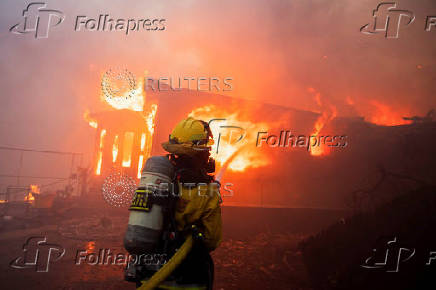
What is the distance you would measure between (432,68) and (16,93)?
1630 inches

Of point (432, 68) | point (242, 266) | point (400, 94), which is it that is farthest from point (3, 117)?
point (432, 68)

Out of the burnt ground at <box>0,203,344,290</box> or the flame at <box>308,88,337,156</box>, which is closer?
the burnt ground at <box>0,203,344,290</box>

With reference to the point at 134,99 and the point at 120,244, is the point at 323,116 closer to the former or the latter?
the point at 134,99

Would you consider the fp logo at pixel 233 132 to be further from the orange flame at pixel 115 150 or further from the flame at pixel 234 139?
the orange flame at pixel 115 150

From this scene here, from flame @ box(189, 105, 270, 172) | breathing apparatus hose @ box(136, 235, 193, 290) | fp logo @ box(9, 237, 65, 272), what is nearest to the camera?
breathing apparatus hose @ box(136, 235, 193, 290)

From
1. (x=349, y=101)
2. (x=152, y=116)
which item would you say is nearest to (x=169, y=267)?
(x=152, y=116)

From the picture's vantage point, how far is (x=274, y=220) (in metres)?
13.5

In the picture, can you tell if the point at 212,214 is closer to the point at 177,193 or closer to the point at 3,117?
the point at 177,193

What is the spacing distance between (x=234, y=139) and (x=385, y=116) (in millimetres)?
10511

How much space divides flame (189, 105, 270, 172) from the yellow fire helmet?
14.0 metres

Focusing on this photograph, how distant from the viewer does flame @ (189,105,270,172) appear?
16.9 meters

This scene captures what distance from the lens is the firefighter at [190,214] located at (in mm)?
2279

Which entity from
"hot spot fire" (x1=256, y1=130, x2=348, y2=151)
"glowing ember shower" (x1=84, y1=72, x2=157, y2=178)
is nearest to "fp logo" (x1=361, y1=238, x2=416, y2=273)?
"hot spot fire" (x1=256, y1=130, x2=348, y2=151)

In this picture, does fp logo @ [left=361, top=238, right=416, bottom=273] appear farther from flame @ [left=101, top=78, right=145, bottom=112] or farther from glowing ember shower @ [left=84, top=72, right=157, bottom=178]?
glowing ember shower @ [left=84, top=72, right=157, bottom=178]
